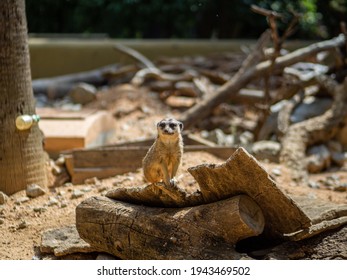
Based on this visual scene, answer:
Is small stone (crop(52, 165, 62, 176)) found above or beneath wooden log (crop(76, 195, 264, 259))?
beneath

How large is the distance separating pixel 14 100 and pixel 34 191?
0.62m

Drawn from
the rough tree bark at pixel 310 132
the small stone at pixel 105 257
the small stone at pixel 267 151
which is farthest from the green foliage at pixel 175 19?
the small stone at pixel 105 257

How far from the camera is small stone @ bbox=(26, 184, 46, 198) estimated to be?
3.88 meters

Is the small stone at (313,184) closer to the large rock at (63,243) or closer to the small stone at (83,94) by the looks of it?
the large rock at (63,243)

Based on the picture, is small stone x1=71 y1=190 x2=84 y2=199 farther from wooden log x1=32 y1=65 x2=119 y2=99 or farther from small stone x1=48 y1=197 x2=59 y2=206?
wooden log x1=32 y1=65 x2=119 y2=99

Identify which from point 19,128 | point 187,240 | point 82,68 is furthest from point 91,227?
point 82,68

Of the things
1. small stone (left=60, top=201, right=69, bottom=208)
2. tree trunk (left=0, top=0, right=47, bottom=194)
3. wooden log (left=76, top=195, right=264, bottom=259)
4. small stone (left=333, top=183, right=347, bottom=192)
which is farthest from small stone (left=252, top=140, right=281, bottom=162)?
wooden log (left=76, top=195, right=264, bottom=259)

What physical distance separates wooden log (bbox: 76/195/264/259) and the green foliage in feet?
9.37

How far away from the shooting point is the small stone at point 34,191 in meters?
3.88

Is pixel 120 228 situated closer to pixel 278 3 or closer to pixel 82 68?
pixel 278 3

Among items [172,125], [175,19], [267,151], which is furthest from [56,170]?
[175,19]

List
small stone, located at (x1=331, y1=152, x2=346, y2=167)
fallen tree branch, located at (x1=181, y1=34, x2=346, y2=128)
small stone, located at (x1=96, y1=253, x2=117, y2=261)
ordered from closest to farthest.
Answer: small stone, located at (x1=96, y1=253, x2=117, y2=261), small stone, located at (x1=331, y1=152, x2=346, y2=167), fallen tree branch, located at (x1=181, y1=34, x2=346, y2=128)

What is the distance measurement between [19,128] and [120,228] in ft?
4.37

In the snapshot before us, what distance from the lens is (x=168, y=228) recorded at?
2818 millimetres
